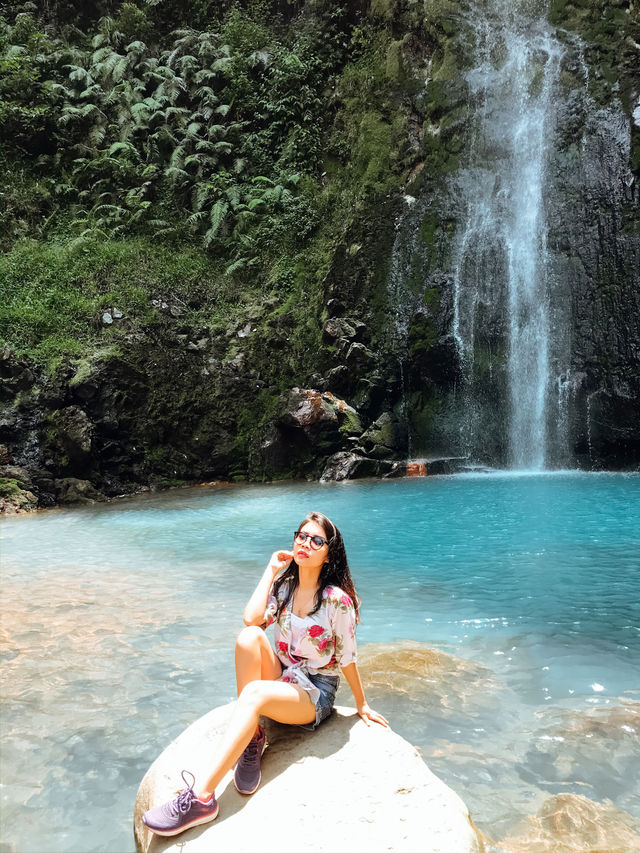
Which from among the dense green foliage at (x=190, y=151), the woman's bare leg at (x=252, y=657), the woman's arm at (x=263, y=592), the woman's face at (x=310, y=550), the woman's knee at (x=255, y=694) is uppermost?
the dense green foliage at (x=190, y=151)

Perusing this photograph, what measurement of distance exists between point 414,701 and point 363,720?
1158mm

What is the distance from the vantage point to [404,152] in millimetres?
19797

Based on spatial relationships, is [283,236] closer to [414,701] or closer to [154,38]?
[154,38]

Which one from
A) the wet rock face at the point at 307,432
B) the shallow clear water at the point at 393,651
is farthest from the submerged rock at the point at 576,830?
the wet rock face at the point at 307,432

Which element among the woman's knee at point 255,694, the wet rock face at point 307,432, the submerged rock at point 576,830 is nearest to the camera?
the submerged rock at point 576,830

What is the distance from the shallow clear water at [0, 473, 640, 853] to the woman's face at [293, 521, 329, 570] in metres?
1.26

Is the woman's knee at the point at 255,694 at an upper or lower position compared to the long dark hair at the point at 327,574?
lower

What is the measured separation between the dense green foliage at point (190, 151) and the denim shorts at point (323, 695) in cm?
1641

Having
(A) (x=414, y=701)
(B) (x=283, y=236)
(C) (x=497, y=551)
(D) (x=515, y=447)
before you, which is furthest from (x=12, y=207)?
(A) (x=414, y=701)

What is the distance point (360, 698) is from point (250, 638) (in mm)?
583

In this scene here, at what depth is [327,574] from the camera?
311cm

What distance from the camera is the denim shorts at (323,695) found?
2953 millimetres

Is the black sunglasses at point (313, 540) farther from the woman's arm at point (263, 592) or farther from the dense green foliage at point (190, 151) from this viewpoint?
the dense green foliage at point (190, 151)

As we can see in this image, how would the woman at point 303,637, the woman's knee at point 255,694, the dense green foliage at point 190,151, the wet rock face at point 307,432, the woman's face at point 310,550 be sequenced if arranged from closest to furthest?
the woman's knee at point 255,694 → the woman at point 303,637 → the woman's face at point 310,550 → the wet rock face at point 307,432 → the dense green foliage at point 190,151
